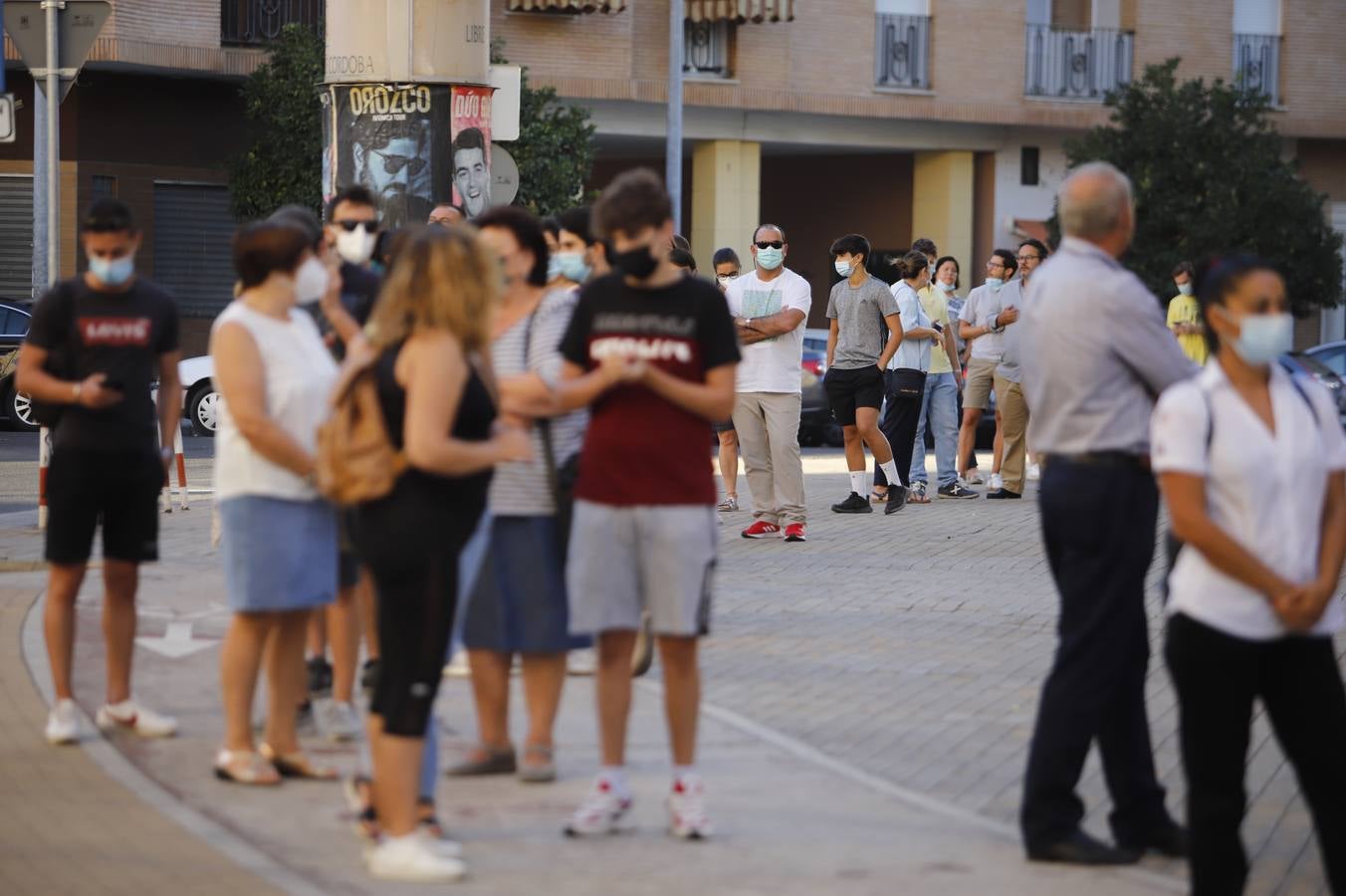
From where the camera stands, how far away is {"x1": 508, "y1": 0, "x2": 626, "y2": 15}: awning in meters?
32.3

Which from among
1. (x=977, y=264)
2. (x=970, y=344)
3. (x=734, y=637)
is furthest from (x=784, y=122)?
(x=734, y=637)

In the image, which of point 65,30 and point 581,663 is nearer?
point 581,663

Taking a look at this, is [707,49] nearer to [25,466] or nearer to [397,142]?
[25,466]

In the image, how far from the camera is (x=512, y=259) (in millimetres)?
7172

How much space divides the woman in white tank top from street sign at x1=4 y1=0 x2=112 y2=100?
6.63 meters

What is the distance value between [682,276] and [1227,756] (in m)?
2.16

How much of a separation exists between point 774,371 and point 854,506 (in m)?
2.68

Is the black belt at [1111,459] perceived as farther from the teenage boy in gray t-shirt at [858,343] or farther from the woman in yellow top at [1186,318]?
the woman in yellow top at [1186,318]

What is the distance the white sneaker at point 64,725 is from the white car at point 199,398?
52.9 feet

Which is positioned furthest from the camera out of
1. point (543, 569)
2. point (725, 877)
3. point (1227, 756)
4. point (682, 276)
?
point (543, 569)

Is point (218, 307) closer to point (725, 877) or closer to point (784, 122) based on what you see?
point (784, 122)

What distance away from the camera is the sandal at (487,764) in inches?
282

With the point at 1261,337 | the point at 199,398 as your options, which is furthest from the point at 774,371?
the point at 199,398

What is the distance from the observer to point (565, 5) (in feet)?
106
